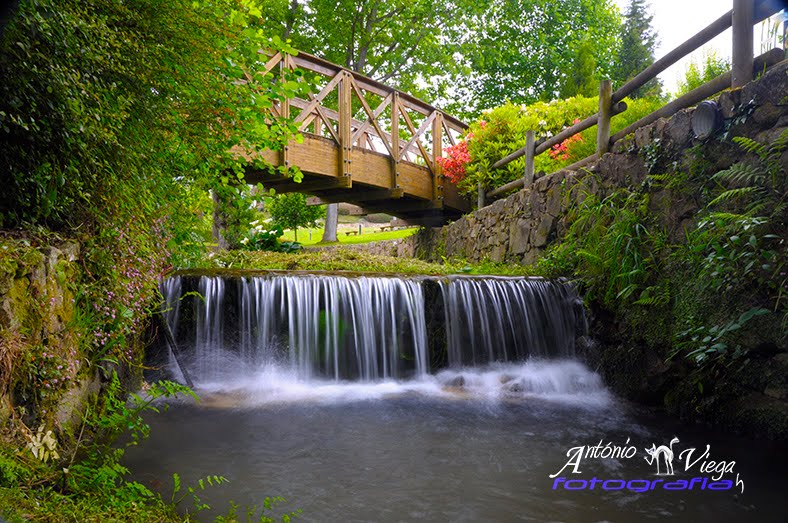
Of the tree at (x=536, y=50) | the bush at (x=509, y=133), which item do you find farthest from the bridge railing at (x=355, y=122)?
the tree at (x=536, y=50)

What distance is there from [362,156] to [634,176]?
5871 mm

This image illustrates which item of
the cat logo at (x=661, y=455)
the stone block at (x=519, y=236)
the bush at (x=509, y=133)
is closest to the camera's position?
the cat logo at (x=661, y=455)

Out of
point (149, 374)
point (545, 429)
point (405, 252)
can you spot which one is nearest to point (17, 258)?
point (149, 374)

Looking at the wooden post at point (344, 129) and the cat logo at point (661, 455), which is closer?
the cat logo at point (661, 455)

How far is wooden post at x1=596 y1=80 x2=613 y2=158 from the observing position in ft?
21.9

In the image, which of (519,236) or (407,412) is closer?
(407,412)

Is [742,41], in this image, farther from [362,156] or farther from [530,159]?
[362,156]

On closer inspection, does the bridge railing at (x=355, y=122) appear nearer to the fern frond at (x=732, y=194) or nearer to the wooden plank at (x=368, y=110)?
the wooden plank at (x=368, y=110)

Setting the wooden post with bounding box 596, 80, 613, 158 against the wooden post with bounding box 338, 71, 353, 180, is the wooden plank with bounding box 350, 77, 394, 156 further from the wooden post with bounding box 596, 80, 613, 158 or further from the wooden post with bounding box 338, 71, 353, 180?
the wooden post with bounding box 596, 80, 613, 158

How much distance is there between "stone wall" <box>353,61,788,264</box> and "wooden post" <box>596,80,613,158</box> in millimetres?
310

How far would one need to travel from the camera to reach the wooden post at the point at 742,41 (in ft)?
14.5

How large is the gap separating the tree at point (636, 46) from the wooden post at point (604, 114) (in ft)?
49.3

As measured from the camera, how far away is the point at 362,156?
1049 cm

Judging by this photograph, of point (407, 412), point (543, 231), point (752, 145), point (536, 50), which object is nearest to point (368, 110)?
point (543, 231)
